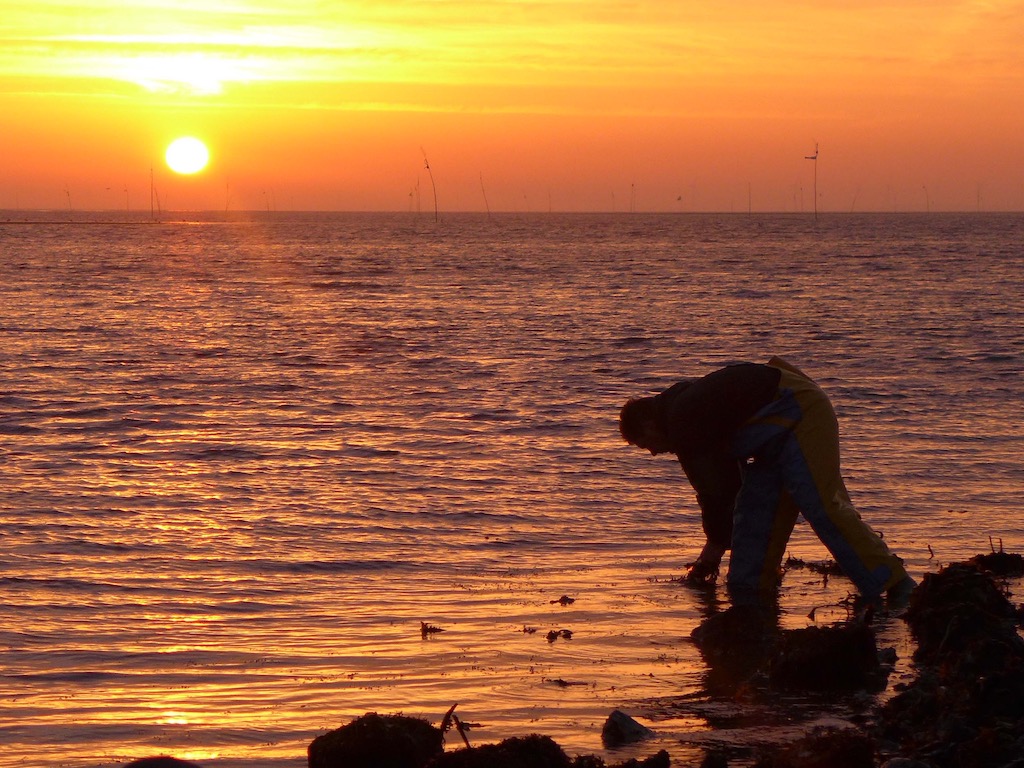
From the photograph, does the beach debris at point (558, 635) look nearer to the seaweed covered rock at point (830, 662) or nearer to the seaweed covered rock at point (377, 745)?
the seaweed covered rock at point (830, 662)

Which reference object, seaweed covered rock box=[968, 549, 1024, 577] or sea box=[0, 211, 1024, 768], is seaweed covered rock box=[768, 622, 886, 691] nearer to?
sea box=[0, 211, 1024, 768]

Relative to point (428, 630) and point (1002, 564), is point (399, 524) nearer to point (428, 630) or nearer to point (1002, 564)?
point (428, 630)

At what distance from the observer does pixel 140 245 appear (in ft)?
355

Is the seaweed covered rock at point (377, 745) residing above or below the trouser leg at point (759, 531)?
below

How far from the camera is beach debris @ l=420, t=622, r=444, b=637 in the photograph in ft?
22.6

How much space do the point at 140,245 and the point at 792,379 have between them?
107m

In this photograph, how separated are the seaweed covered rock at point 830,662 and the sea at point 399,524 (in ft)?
0.64

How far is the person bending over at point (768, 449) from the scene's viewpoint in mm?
6895

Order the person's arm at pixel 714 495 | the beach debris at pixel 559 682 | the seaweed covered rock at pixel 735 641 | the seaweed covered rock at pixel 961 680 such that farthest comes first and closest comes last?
1. the person's arm at pixel 714 495
2. the seaweed covered rock at pixel 735 641
3. the beach debris at pixel 559 682
4. the seaweed covered rock at pixel 961 680

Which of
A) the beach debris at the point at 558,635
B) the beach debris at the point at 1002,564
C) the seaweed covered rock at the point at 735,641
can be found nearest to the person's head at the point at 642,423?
the seaweed covered rock at the point at 735,641

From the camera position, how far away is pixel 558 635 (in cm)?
682

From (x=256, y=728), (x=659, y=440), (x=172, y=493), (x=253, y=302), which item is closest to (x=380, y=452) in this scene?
(x=172, y=493)

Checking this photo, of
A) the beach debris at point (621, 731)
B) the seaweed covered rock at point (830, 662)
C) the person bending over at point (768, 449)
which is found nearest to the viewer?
the beach debris at point (621, 731)

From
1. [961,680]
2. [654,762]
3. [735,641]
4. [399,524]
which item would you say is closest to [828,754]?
[654,762]
